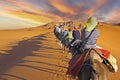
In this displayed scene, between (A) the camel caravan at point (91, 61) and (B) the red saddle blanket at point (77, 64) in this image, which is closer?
(A) the camel caravan at point (91, 61)

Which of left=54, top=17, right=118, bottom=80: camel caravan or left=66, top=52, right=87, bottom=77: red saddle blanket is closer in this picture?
left=54, top=17, right=118, bottom=80: camel caravan

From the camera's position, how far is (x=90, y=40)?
37.8 ft

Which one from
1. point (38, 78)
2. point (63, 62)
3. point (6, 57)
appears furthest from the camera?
point (6, 57)

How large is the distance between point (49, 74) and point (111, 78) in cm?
282

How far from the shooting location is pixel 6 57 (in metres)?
27.9

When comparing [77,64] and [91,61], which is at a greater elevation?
[91,61]

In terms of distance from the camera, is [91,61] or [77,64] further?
[77,64]

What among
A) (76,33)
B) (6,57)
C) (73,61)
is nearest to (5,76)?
(76,33)

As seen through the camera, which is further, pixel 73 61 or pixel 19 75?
pixel 19 75

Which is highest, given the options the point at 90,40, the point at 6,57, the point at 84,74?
the point at 90,40

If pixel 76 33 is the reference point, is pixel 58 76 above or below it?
below

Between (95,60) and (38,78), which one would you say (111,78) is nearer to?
(38,78)

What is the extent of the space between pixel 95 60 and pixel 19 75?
24.6 ft

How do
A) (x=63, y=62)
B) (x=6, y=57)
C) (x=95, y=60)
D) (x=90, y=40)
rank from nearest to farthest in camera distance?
(x=95, y=60) < (x=90, y=40) < (x=63, y=62) < (x=6, y=57)
